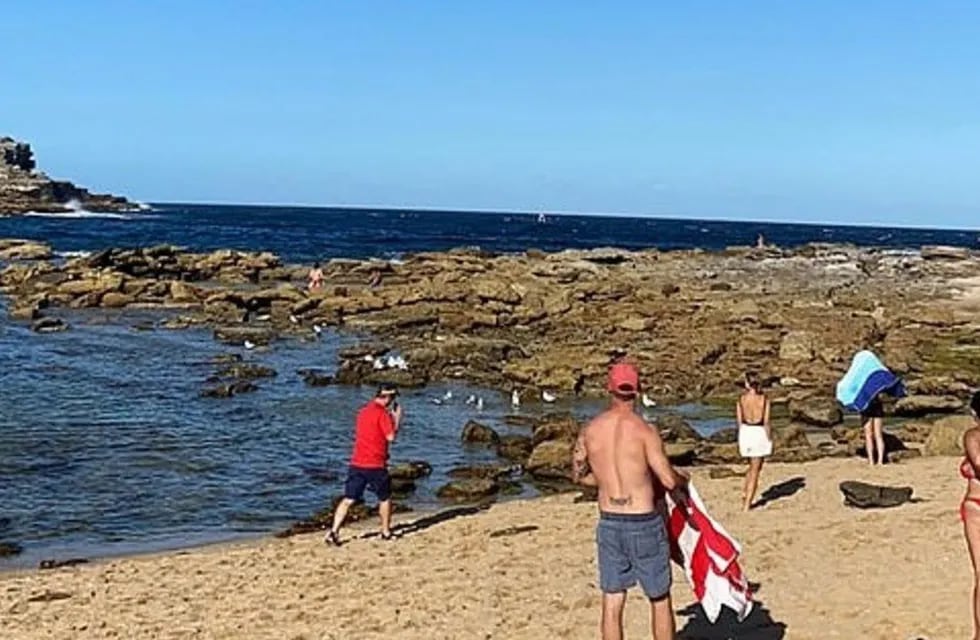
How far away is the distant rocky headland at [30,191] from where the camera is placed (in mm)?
118625

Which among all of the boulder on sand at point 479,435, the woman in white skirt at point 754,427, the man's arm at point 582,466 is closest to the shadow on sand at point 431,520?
the woman in white skirt at point 754,427

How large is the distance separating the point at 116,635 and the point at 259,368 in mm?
18602

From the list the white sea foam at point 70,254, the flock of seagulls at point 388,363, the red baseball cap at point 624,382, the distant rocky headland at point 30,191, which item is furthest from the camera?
the distant rocky headland at point 30,191

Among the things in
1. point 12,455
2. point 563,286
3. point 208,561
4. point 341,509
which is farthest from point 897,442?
point 563,286

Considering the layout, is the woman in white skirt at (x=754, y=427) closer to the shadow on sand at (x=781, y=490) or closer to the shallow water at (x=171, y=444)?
the shadow on sand at (x=781, y=490)

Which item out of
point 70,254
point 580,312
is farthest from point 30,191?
point 580,312

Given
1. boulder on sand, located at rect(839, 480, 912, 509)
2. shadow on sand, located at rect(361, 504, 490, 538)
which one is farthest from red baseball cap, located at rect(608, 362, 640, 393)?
shadow on sand, located at rect(361, 504, 490, 538)

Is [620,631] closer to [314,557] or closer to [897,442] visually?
[314,557]

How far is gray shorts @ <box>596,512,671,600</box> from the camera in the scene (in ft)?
24.2

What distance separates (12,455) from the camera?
1916cm

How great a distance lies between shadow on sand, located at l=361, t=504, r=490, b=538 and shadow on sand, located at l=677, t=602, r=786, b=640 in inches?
206

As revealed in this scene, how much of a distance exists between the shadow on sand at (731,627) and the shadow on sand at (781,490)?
4.70 meters

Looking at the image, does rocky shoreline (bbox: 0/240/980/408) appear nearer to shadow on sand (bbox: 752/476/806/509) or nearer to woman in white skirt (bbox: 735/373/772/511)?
shadow on sand (bbox: 752/476/806/509)

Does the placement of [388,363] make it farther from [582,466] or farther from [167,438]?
[582,466]
